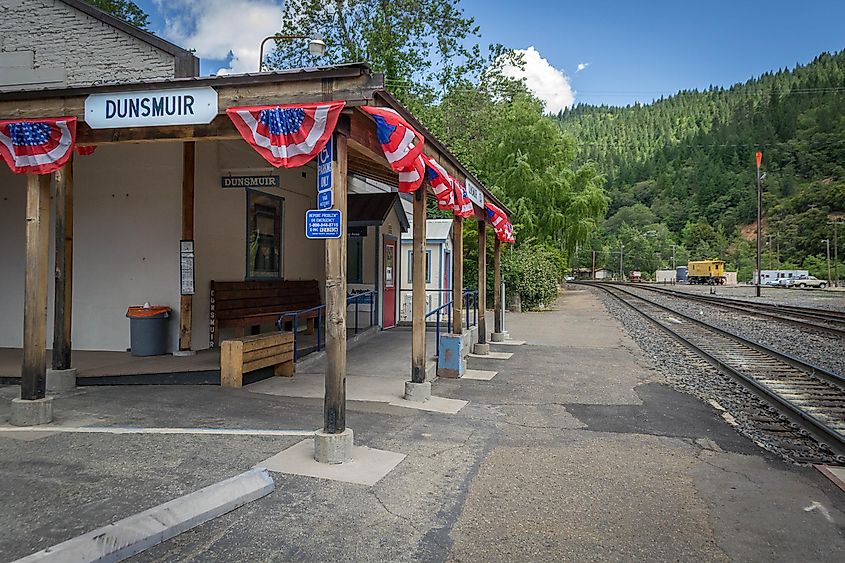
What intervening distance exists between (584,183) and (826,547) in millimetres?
32629

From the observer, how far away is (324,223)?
16.5ft

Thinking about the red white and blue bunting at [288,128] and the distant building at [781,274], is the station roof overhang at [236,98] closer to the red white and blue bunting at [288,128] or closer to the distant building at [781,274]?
the red white and blue bunting at [288,128]

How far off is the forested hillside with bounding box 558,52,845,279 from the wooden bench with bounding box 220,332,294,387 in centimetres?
8302

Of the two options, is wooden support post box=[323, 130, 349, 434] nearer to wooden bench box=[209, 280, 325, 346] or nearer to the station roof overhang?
the station roof overhang

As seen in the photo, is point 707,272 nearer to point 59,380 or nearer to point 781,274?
point 781,274

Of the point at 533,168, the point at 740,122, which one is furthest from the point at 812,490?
the point at 740,122

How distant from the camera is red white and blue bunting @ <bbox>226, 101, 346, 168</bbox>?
4.98 metres

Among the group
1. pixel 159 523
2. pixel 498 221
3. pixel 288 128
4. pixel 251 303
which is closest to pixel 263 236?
pixel 251 303

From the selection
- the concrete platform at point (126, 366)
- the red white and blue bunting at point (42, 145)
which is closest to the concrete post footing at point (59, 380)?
the concrete platform at point (126, 366)

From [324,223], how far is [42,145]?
9.82 feet

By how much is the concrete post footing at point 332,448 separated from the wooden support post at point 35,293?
2955 mm

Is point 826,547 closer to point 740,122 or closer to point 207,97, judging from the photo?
point 207,97

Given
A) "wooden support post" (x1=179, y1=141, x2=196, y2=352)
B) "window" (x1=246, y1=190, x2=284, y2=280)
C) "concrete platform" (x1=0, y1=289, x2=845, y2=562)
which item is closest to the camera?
"concrete platform" (x1=0, y1=289, x2=845, y2=562)

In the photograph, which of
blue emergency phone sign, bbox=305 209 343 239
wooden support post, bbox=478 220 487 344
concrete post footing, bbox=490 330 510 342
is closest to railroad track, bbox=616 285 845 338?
concrete post footing, bbox=490 330 510 342
